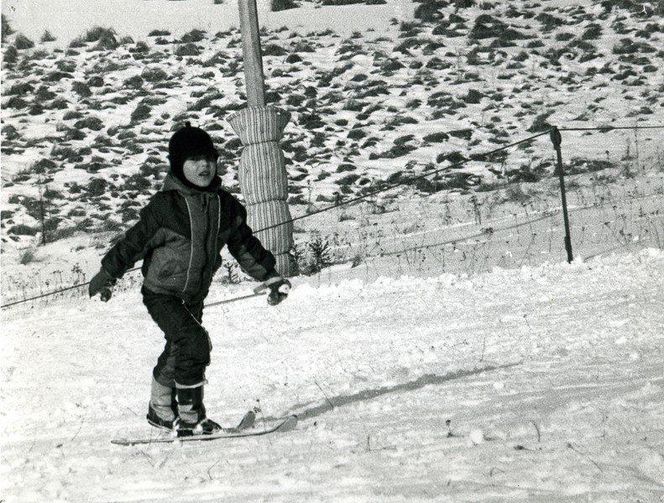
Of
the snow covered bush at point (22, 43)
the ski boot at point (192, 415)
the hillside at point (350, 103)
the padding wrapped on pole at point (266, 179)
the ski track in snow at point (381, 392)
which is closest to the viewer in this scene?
the ski track in snow at point (381, 392)

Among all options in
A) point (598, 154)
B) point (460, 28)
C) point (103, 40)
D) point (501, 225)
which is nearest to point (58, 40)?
point (103, 40)

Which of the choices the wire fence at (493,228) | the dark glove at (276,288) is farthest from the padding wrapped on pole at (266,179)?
the dark glove at (276,288)

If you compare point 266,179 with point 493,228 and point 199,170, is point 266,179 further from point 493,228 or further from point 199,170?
point 199,170

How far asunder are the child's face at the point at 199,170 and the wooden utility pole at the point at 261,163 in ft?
22.1

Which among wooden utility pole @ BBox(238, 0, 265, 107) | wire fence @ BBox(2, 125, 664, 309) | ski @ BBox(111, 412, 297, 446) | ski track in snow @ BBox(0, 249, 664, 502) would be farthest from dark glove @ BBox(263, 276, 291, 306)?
wooden utility pole @ BBox(238, 0, 265, 107)

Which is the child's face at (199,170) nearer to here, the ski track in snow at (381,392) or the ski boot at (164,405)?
the ski boot at (164,405)

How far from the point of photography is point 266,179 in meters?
12.4

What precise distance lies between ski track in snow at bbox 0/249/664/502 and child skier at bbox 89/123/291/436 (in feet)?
1.28

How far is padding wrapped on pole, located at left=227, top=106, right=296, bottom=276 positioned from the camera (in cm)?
1227

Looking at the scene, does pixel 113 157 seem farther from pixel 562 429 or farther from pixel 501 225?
pixel 562 429

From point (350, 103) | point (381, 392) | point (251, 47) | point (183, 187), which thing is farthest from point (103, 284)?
point (350, 103)

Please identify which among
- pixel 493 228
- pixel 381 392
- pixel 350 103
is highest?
pixel 381 392

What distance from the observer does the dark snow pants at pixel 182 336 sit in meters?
5.46

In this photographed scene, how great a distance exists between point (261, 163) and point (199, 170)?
7136mm
